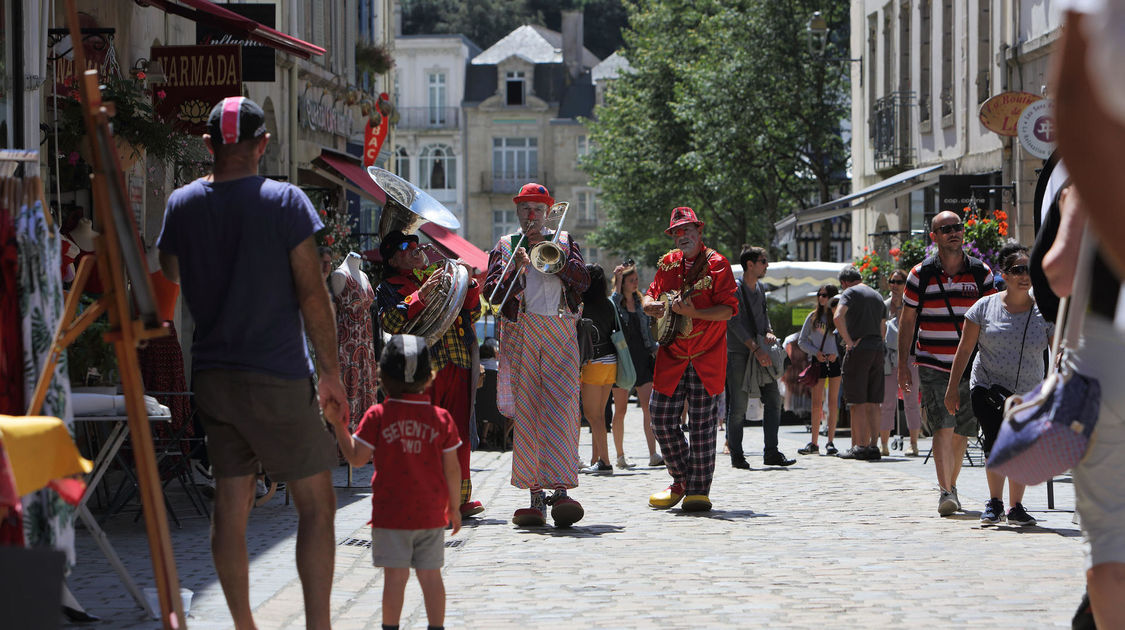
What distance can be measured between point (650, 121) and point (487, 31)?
4846 cm

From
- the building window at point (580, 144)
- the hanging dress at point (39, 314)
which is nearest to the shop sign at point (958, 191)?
the hanging dress at point (39, 314)

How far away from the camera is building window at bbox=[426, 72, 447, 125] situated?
253 ft

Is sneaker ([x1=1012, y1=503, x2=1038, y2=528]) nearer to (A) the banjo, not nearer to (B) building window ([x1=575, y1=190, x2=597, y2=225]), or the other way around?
(A) the banjo

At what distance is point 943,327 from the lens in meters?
10.0

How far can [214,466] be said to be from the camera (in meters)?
5.28

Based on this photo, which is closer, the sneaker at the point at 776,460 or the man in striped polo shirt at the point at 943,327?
the man in striped polo shirt at the point at 943,327

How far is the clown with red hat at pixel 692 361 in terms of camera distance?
10.5m

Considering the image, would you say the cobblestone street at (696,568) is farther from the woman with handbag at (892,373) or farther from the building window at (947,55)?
the building window at (947,55)

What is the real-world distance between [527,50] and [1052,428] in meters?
77.2

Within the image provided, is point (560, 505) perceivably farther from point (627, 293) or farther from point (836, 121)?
point (836, 121)

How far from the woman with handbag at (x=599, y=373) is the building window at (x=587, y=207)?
59282 millimetres

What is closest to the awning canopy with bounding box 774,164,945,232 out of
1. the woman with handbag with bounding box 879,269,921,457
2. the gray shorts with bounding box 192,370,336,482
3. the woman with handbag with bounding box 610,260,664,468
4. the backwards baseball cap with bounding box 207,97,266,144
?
the woman with handbag with bounding box 879,269,921,457

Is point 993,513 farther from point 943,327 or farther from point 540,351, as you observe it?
point 540,351

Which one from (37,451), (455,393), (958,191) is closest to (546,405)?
(455,393)
